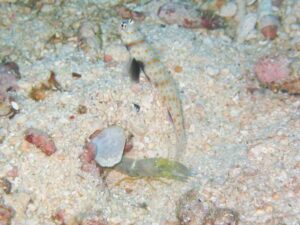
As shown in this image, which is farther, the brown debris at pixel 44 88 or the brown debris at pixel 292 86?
the brown debris at pixel 292 86

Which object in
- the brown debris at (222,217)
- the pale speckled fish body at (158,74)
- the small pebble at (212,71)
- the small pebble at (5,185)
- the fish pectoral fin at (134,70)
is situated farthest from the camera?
the small pebble at (212,71)

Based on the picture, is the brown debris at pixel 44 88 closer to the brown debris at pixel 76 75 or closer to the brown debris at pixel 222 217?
the brown debris at pixel 76 75

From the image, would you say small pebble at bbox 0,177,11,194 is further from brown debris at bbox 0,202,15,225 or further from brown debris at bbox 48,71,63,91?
brown debris at bbox 48,71,63,91

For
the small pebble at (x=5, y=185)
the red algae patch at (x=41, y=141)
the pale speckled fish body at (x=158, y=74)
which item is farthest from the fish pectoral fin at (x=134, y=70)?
the small pebble at (x=5, y=185)

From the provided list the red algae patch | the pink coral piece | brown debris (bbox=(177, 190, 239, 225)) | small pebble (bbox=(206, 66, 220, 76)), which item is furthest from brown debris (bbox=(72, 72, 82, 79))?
the pink coral piece

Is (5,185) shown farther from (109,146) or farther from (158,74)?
(158,74)

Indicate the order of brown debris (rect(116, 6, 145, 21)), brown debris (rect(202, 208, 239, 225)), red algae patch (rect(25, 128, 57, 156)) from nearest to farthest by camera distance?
brown debris (rect(202, 208, 239, 225)) < red algae patch (rect(25, 128, 57, 156)) < brown debris (rect(116, 6, 145, 21))

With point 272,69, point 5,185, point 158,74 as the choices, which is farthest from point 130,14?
point 5,185
